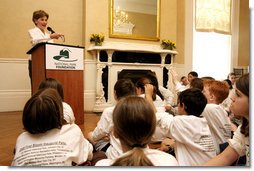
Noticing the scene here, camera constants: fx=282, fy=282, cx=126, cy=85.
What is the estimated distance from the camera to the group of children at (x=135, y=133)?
965 millimetres

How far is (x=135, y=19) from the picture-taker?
5348mm

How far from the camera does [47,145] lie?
112 centimetres

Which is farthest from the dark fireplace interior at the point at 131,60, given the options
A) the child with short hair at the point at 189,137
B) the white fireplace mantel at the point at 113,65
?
the child with short hair at the point at 189,137

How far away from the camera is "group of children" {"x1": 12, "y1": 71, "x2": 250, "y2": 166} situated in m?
0.97

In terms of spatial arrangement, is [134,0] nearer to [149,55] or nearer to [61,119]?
[149,55]

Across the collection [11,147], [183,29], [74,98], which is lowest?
[11,147]

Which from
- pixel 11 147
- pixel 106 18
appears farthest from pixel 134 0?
pixel 11 147

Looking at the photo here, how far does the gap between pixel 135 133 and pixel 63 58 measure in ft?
6.88

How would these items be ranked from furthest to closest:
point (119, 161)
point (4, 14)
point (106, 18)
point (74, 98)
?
point (106, 18)
point (4, 14)
point (74, 98)
point (119, 161)

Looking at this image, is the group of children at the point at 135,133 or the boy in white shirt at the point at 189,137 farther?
the boy in white shirt at the point at 189,137

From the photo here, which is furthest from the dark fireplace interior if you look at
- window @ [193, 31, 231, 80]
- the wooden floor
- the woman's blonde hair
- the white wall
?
the woman's blonde hair

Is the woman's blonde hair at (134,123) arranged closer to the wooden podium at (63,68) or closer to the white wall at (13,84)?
the wooden podium at (63,68)

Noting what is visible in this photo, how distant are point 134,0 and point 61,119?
4.47 meters

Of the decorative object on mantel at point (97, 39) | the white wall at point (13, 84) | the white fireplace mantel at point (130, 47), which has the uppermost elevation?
the decorative object on mantel at point (97, 39)
